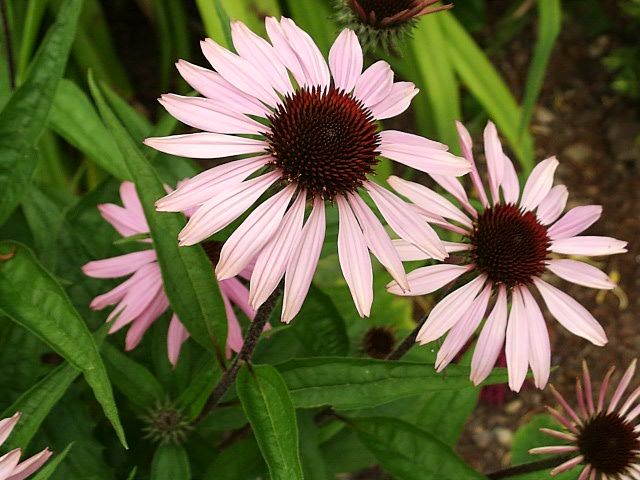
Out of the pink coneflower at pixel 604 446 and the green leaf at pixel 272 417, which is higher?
the green leaf at pixel 272 417

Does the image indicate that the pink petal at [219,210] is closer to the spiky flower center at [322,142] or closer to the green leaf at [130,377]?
the spiky flower center at [322,142]

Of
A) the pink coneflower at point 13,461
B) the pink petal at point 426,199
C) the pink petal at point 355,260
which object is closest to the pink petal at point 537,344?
the pink petal at point 426,199

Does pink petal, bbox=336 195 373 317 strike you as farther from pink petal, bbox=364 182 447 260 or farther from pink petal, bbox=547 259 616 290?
Answer: pink petal, bbox=547 259 616 290

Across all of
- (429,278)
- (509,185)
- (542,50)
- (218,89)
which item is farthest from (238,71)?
(542,50)

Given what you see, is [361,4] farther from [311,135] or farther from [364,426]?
[364,426]

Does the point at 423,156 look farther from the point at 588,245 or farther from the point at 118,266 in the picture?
the point at 118,266

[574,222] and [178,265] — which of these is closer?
[178,265]
